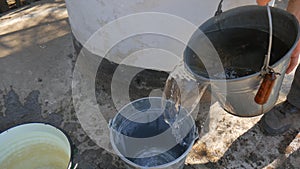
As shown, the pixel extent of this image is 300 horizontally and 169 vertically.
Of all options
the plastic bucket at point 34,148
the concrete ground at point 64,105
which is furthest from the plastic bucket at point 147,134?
the plastic bucket at point 34,148

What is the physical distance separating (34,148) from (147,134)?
1.98ft

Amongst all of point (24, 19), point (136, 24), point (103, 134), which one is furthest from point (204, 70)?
point (24, 19)

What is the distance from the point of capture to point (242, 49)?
155 centimetres

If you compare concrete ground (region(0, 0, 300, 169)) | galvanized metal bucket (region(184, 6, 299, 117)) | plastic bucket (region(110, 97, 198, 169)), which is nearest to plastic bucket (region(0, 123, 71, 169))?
concrete ground (region(0, 0, 300, 169))

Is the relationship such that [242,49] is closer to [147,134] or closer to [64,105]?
[147,134]

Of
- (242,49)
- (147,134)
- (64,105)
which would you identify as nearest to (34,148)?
(64,105)

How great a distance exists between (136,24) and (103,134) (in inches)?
27.0

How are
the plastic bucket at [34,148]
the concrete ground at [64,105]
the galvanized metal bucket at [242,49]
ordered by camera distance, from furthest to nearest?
the concrete ground at [64,105] < the plastic bucket at [34,148] < the galvanized metal bucket at [242,49]

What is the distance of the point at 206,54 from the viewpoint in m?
1.47

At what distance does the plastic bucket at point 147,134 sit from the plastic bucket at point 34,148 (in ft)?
0.92

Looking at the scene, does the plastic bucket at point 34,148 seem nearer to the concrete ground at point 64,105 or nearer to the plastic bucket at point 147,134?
the concrete ground at point 64,105

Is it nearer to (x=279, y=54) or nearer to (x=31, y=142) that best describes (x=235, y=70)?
(x=279, y=54)

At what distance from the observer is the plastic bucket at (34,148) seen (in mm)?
1661

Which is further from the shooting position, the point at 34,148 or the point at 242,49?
the point at 34,148
